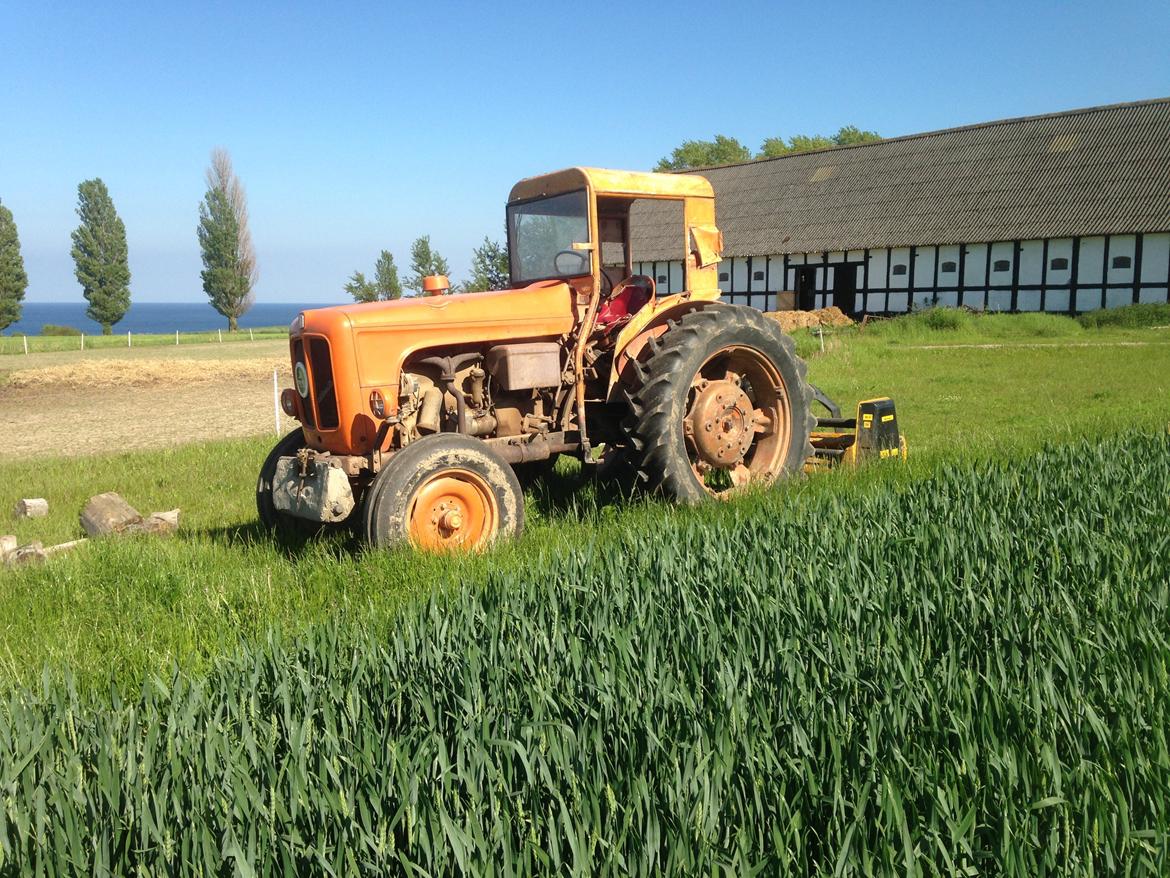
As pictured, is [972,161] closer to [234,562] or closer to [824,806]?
[234,562]

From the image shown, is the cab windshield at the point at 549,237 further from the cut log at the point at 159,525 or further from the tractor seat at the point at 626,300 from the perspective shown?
the cut log at the point at 159,525

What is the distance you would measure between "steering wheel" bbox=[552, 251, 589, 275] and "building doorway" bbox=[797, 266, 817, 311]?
23427 millimetres

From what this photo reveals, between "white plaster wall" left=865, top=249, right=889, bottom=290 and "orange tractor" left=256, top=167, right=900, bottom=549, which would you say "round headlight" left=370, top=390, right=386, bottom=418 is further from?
"white plaster wall" left=865, top=249, right=889, bottom=290

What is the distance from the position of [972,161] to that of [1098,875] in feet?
93.9

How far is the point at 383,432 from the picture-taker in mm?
5148

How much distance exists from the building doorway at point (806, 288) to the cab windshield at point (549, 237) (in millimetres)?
23270

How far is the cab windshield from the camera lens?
18.7ft

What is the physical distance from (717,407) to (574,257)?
1283mm

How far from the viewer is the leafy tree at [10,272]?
55.4 m

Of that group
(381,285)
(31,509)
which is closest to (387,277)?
(381,285)

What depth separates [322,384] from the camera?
17.3 feet

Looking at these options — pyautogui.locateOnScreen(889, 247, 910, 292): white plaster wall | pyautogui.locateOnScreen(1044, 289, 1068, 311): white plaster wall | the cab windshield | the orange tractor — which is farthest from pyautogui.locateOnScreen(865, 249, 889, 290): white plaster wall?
the cab windshield

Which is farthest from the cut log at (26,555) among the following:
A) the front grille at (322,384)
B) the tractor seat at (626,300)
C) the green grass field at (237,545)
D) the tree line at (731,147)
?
the tree line at (731,147)

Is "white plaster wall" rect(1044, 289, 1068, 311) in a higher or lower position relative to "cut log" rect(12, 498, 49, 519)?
higher
